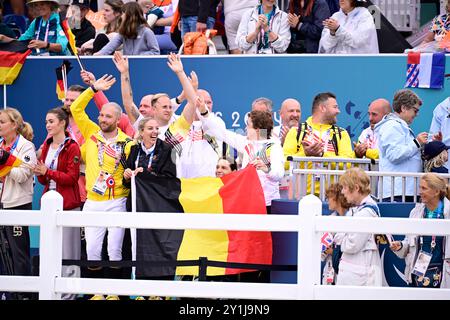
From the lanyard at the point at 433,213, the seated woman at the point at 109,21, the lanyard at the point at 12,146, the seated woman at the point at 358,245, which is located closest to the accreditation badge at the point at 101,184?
the lanyard at the point at 12,146

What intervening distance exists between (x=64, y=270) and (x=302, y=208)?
3.51 metres

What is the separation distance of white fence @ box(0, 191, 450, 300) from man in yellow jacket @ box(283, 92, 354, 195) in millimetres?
2884

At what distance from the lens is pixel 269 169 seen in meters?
11.5

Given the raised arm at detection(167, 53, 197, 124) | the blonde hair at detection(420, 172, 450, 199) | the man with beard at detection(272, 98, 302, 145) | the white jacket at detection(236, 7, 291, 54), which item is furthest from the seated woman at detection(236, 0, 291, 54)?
the blonde hair at detection(420, 172, 450, 199)

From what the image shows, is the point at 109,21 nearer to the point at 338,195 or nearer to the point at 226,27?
the point at 226,27

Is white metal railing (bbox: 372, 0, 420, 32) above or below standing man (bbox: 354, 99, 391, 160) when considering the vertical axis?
above

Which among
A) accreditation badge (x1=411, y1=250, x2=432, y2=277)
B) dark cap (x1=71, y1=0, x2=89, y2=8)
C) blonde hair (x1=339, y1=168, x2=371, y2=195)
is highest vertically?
dark cap (x1=71, y1=0, x2=89, y2=8)

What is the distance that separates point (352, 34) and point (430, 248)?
527 centimetres

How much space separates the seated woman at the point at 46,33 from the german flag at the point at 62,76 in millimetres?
380

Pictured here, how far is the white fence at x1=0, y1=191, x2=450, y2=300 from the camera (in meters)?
9.41

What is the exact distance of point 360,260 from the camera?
34.2 ft

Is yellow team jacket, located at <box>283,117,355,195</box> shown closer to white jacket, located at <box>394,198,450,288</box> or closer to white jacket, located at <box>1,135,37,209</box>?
white jacket, located at <box>394,198,450,288</box>

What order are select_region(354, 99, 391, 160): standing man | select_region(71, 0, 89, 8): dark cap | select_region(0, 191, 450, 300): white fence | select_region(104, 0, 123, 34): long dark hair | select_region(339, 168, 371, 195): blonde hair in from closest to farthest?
select_region(0, 191, 450, 300): white fence
select_region(339, 168, 371, 195): blonde hair
select_region(354, 99, 391, 160): standing man
select_region(104, 0, 123, 34): long dark hair
select_region(71, 0, 89, 8): dark cap
